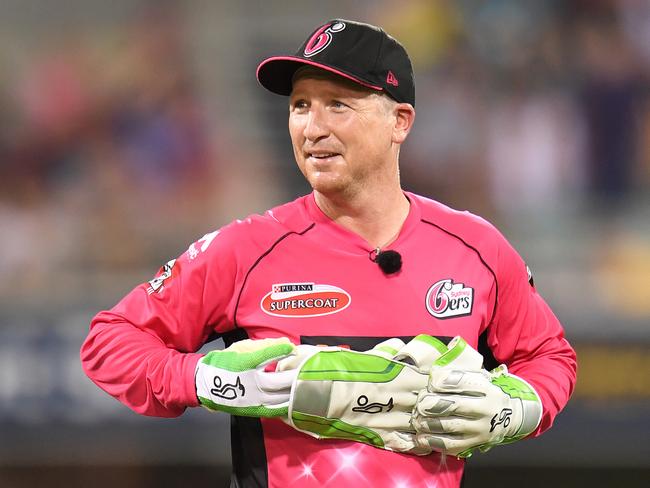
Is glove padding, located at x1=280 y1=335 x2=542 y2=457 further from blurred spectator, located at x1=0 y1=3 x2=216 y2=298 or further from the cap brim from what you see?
blurred spectator, located at x1=0 y1=3 x2=216 y2=298

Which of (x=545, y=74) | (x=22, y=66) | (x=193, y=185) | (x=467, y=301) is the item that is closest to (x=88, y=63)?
(x=22, y=66)

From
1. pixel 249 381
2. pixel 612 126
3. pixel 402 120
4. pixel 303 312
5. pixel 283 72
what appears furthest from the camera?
pixel 612 126

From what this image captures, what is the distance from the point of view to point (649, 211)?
6547mm

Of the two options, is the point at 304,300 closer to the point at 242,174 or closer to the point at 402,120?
the point at 402,120

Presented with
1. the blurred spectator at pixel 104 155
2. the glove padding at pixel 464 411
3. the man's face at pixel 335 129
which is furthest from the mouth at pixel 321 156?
the blurred spectator at pixel 104 155

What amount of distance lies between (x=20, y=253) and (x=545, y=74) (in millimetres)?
3413

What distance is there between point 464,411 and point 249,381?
495mm

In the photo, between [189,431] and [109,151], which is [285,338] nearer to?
[189,431]

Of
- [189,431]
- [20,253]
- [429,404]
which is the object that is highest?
[429,404]

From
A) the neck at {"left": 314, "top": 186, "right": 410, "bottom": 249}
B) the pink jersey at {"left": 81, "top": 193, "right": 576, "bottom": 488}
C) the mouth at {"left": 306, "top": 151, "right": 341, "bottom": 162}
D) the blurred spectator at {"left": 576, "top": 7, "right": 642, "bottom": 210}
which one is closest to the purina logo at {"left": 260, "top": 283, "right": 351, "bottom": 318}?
the pink jersey at {"left": 81, "top": 193, "right": 576, "bottom": 488}

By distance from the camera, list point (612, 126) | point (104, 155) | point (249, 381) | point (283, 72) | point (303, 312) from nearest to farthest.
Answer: point (249, 381) → point (303, 312) → point (283, 72) → point (612, 126) → point (104, 155)

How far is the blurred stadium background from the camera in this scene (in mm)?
5359

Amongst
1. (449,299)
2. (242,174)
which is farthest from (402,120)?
(242,174)

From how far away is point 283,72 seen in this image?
9.36 feet
